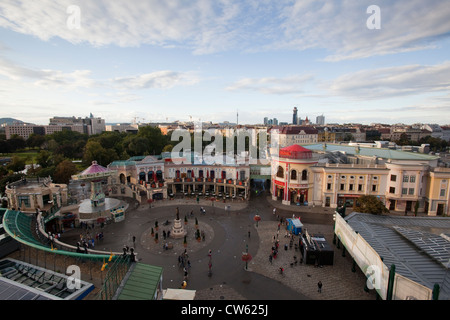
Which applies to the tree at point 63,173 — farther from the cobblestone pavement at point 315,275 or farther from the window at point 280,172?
the cobblestone pavement at point 315,275

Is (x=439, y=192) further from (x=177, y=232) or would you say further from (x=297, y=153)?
(x=177, y=232)

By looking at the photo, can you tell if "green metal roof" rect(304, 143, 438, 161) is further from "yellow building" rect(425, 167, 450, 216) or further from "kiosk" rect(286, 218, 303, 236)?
→ "kiosk" rect(286, 218, 303, 236)

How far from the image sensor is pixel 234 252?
2578cm

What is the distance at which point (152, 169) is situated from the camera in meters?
48.0

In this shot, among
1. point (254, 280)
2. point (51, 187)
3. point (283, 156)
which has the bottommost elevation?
point (254, 280)

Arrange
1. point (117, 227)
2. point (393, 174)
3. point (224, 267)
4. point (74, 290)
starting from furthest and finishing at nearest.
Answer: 1. point (393, 174)
2. point (117, 227)
3. point (224, 267)
4. point (74, 290)

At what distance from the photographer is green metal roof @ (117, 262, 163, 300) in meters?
12.0

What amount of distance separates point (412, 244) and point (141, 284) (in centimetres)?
2045

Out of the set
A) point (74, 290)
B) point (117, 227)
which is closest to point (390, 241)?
point (74, 290)

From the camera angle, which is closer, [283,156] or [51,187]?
[51,187]

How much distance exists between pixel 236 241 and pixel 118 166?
1208 inches

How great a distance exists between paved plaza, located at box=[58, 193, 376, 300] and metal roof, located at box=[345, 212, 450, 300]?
156 inches

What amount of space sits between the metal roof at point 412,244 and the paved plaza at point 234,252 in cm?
397
